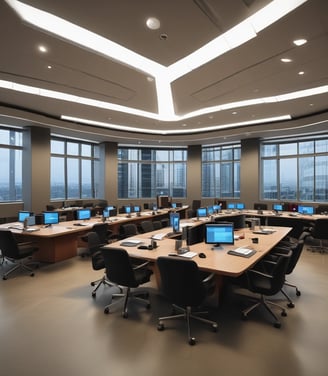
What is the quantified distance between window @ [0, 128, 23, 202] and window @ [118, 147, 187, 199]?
17.0 ft

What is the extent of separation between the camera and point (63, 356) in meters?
2.40

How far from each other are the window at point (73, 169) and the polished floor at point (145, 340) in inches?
301

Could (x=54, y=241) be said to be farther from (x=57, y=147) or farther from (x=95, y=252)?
(x=57, y=147)

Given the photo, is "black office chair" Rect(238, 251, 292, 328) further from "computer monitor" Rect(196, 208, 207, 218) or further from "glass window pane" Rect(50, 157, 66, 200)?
"glass window pane" Rect(50, 157, 66, 200)

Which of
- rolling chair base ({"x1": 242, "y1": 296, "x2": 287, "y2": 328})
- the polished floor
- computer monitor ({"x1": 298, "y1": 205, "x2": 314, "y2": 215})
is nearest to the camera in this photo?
the polished floor

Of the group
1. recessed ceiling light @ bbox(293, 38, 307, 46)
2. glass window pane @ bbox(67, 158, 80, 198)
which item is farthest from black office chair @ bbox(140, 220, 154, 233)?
glass window pane @ bbox(67, 158, 80, 198)

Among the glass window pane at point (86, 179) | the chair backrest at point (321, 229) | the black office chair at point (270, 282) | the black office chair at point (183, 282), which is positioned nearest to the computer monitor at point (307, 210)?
the chair backrest at point (321, 229)

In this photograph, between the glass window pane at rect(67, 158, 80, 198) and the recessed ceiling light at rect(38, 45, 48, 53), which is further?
the glass window pane at rect(67, 158, 80, 198)

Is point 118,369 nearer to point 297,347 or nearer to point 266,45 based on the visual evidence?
point 297,347

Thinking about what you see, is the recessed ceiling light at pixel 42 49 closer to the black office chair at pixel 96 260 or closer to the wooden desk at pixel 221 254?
the black office chair at pixel 96 260

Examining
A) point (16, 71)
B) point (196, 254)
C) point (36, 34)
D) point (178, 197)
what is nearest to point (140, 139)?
point (178, 197)

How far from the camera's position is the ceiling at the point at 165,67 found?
3240 millimetres

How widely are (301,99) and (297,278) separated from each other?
4.76 m

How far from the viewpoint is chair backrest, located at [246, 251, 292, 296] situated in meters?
2.88
